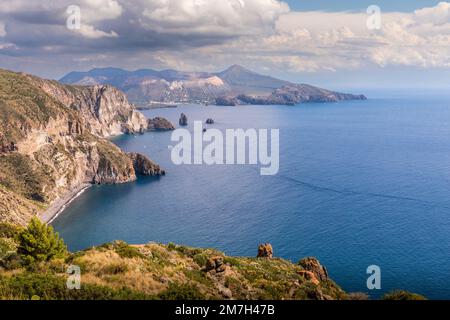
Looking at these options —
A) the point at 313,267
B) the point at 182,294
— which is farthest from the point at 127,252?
the point at 313,267

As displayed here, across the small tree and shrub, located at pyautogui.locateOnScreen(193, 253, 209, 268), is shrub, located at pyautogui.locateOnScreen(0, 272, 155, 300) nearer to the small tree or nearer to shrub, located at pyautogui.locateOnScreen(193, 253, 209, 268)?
the small tree

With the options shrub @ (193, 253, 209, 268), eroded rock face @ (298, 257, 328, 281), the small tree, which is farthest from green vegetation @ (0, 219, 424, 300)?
eroded rock face @ (298, 257, 328, 281)

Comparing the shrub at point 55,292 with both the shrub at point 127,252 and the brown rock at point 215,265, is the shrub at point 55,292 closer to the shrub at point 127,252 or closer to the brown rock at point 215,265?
the shrub at point 127,252

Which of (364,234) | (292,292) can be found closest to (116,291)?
(292,292)

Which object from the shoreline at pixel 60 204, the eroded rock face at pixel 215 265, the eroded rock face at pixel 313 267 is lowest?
the shoreline at pixel 60 204

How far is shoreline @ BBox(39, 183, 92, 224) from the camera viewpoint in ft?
463

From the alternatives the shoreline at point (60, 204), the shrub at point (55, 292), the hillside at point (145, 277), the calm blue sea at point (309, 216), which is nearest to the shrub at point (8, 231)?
the hillside at point (145, 277)

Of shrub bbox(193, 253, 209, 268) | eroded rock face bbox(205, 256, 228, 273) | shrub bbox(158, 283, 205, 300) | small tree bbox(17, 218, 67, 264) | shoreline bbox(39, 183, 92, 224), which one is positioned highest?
shrub bbox(158, 283, 205, 300)

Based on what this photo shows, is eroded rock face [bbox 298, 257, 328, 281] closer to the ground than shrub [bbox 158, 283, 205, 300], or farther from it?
closer to the ground

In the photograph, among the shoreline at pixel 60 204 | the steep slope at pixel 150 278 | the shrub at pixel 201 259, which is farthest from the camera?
the shoreline at pixel 60 204

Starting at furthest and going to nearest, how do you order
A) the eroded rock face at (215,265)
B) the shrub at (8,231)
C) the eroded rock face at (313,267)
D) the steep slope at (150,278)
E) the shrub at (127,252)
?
the eroded rock face at (313,267) → the shrub at (8,231) → the eroded rock face at (215,265) → the shrub at (127,252) → the steep slope at (150,278)

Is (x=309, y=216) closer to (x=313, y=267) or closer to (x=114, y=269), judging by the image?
(x=313, y=267)

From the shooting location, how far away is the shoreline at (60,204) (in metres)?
141
